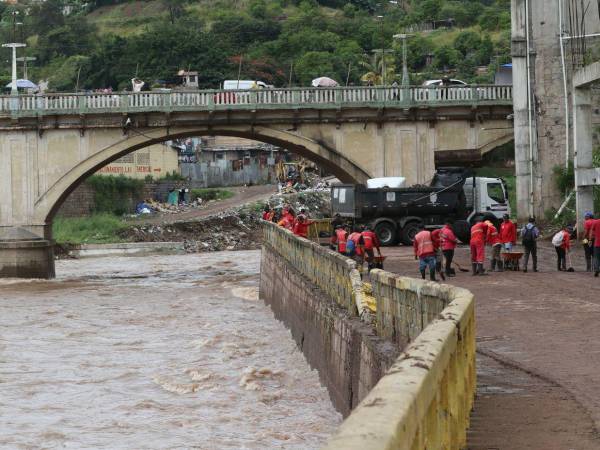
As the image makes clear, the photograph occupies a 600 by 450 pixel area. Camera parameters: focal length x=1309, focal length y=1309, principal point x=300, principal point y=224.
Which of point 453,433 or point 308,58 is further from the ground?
point 308,58

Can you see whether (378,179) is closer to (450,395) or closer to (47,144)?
(47,144)

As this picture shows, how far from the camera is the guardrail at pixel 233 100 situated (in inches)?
1869

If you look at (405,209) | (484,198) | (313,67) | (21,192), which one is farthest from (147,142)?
(313,67)

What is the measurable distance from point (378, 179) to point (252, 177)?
58.7 m

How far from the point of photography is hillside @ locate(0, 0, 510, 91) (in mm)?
120625

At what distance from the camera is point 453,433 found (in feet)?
27.6

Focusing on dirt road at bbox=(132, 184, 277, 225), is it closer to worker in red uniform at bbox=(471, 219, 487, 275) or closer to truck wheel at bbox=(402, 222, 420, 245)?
truck wheel at bbox=(402, 222, 420, 245)

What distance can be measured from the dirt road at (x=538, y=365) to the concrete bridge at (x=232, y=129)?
72.2 feet

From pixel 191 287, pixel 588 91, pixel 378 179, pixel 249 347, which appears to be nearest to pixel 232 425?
pixel 249 347

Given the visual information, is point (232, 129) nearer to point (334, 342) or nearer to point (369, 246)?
point (369, 246)

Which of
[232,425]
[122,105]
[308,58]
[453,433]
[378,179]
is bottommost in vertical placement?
[232,425]

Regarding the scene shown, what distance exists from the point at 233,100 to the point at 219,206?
36.1m

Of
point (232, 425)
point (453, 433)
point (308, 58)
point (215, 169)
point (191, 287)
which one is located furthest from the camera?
point (308, 58)

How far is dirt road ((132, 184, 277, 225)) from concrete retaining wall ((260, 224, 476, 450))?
43.8m
